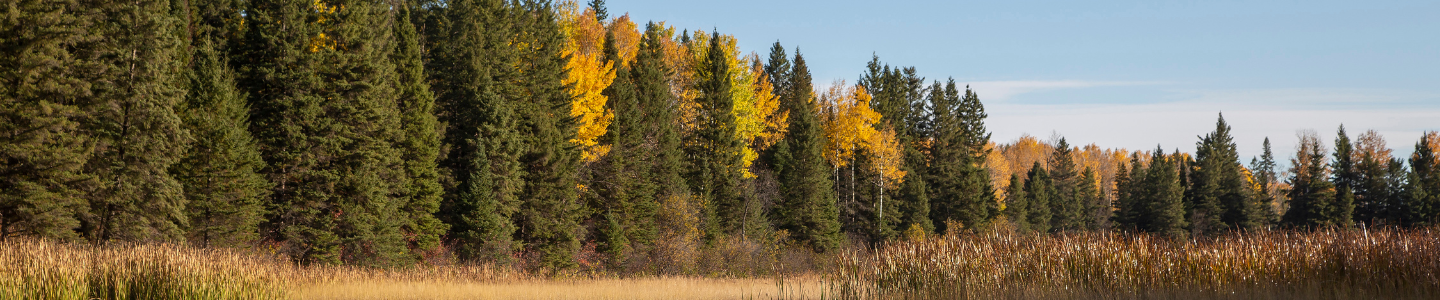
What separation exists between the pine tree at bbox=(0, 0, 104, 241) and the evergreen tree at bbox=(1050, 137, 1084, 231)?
71920 millimetres

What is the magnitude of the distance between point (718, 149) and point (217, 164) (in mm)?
23401

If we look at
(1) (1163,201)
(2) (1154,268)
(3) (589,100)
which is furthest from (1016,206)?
(2) (1154,268)

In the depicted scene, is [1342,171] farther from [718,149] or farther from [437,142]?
[437,142]

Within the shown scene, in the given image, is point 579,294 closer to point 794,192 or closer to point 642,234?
point 642,234

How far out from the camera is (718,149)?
146 feet

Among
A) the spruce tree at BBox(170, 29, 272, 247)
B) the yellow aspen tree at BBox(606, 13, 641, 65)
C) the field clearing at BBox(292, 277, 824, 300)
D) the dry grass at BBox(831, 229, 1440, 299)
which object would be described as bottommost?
the field clearing at BBox(292, 277, 824, 300)

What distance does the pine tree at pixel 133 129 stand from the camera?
24.0m

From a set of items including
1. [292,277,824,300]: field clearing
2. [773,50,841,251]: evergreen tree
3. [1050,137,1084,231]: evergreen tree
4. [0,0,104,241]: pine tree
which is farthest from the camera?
[1050,137,1084,231]: evergreen tree

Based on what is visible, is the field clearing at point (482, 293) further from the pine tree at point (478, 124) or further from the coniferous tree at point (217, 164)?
the pine tree at point (478, 124)

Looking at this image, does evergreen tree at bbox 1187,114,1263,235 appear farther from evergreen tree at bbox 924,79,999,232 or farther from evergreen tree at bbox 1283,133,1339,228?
evergreen tree at bbox 924,79,999,232

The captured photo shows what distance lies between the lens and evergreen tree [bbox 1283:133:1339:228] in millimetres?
64375

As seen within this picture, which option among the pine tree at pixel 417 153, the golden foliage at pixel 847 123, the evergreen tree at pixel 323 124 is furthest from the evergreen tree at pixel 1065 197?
the evergreen tree at pixel 323 124

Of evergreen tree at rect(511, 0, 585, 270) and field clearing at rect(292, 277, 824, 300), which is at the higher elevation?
evergreen tree at rect(511, 0, 585, 270)

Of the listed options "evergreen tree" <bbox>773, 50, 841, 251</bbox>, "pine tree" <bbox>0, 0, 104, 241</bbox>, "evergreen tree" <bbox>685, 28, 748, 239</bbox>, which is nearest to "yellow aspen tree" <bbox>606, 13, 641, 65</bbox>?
"evergreen tree" <bbox>685, 28, 748, 239</bbox>
